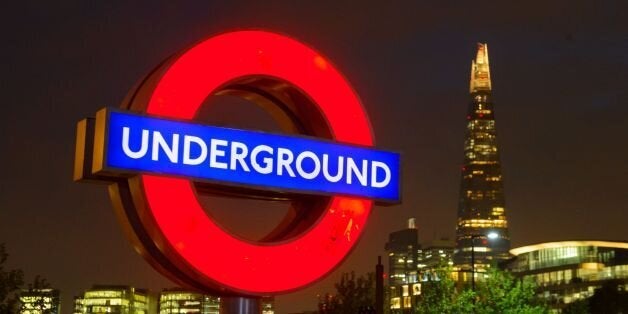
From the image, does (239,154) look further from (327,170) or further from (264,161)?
(327,170)

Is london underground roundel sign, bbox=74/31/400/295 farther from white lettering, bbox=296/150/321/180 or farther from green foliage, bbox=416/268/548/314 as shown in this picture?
green foliage, bbox=416/268/548/314

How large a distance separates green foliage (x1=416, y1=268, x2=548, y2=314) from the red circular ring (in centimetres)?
4498

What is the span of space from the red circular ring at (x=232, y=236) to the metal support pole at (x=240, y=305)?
1.62ft

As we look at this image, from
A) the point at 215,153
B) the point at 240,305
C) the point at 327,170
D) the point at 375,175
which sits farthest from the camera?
the point at 375,175

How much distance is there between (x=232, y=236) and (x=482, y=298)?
5252 cm

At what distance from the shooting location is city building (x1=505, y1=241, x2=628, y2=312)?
553 ft

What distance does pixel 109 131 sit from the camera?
13.0m

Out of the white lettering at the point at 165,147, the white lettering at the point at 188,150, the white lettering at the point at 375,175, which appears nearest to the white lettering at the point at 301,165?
the white lettering at the point at 375,175

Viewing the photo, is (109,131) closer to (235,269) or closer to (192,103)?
(192,103)

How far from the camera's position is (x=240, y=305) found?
14.0 meters

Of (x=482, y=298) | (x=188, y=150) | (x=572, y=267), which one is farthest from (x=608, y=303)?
(x=188, y=150)

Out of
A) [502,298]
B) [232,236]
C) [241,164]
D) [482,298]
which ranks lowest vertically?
[232,236]

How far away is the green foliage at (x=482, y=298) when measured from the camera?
5872 cm

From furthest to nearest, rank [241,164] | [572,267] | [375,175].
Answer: [572,267] → [375,175] → [241,164]
